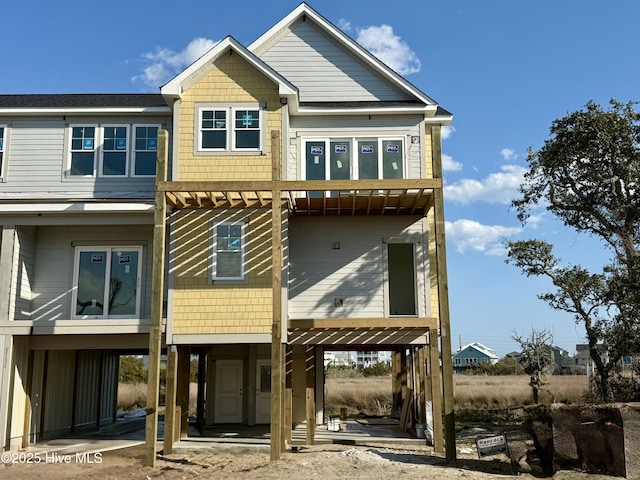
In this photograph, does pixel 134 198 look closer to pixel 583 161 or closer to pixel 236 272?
pixel 236 272

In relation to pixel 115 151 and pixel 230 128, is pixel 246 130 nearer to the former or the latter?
pixel 230 128

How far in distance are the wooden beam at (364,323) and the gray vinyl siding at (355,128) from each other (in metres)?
4.26

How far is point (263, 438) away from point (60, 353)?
6472 mm

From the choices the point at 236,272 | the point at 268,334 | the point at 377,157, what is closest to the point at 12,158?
the point at 236,272

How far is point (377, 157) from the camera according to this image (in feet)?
52.9

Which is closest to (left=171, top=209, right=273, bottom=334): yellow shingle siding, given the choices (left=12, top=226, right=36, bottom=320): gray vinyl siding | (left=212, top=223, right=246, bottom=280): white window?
(left=212, top=223, right=246, bottom=280): white window

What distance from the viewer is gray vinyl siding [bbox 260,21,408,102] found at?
56.2ft

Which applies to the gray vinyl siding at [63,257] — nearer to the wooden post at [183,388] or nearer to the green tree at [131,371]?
the wooden post at [183,388]

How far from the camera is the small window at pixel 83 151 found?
16.4 m

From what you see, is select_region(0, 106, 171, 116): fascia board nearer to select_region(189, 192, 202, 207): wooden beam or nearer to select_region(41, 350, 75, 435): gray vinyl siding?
select_region(189, 192, 202, 207): wooden beam

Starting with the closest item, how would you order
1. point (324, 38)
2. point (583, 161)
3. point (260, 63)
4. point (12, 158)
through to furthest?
point (260, 63) → point (12, 158) → point (324, 38) → point (583, 161)

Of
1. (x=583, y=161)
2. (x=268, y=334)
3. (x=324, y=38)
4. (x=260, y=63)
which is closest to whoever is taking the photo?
(x=268, y=334)

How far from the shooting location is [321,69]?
17.4 m

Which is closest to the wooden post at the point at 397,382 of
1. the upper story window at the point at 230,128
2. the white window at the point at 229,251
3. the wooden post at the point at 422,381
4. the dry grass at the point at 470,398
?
the dry grass at the point at 470,398
